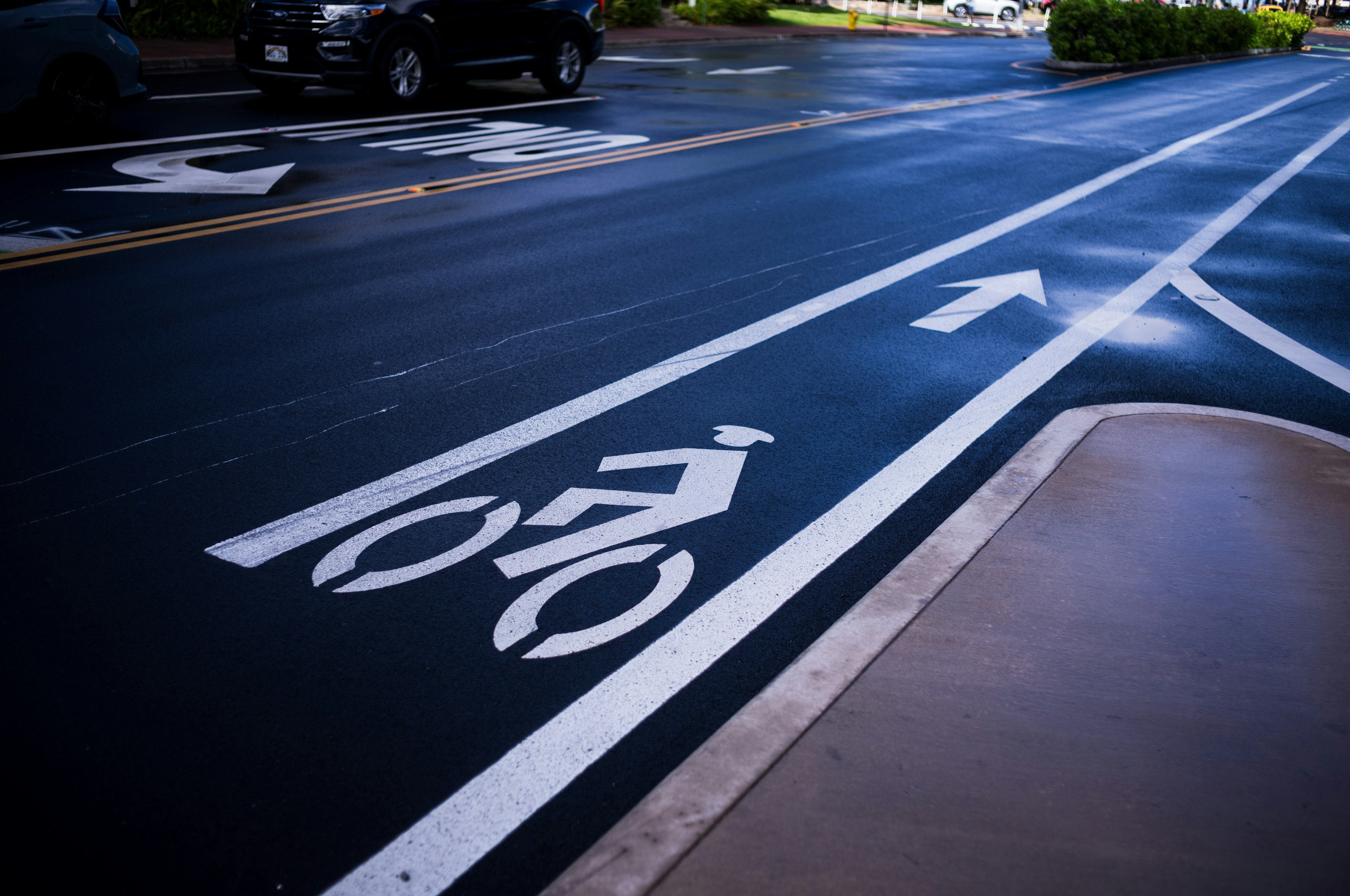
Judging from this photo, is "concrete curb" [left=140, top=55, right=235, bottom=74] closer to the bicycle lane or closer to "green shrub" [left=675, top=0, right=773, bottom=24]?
the bicycle lane

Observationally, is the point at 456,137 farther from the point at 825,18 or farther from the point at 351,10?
the point at 825,18

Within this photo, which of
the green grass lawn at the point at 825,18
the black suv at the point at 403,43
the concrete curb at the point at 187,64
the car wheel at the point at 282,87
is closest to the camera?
the black suv at the point at 403,43

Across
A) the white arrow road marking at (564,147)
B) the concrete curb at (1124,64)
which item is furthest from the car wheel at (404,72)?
the concrete curb at (1124,64)

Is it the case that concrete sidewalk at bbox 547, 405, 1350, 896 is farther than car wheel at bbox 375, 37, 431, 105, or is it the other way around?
car wheel at bbox 375, 37, 431, 105

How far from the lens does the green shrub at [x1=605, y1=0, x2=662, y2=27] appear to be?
3062 cm

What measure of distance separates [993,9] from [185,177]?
5297 centimetres

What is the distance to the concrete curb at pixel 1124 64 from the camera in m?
27.9

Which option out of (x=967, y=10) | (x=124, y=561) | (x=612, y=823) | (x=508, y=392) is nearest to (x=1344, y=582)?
(x=612, y=823)

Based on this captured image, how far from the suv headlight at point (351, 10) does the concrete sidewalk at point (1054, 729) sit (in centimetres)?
1152

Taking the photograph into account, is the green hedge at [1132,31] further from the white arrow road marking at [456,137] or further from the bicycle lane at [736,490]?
the bicycle lane at [736,490]

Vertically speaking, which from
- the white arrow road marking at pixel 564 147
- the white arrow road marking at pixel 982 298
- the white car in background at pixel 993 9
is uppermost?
the white car in background at pixel 993 9

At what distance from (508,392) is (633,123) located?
9.99 meters

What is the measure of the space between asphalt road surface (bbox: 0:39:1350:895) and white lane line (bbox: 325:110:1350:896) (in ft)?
0.05

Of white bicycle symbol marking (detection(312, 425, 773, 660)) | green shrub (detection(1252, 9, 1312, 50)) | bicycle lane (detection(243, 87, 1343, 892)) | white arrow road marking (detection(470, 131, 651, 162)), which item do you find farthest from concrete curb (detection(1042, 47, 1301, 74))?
white bicycle symbol marking (detection(312, 425, 773, 660))
